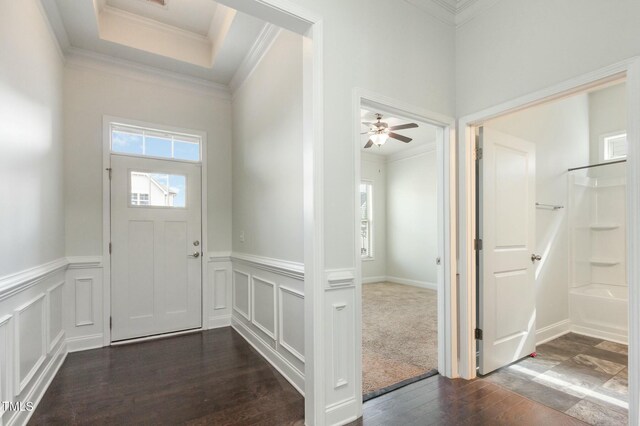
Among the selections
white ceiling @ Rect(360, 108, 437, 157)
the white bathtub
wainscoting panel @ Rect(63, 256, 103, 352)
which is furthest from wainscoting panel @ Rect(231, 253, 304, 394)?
A: the white bathtub

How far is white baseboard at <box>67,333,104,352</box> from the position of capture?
10.3 feet

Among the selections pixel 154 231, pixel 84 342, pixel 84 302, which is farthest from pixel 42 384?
pixel 154 231

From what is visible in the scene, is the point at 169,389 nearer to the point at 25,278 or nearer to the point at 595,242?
the point at 25,278

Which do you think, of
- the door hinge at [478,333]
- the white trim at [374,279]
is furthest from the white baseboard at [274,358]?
the white trim at [374,279]

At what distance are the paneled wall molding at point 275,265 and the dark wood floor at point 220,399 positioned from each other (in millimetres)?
873

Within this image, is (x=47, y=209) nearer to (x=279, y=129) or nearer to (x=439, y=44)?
(x=279, y=129)

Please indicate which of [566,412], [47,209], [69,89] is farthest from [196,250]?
[566,412]

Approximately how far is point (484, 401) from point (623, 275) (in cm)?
298

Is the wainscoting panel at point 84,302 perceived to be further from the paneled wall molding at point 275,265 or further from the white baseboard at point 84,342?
the paneled wall molding at point 275,265

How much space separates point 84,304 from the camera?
127 inches

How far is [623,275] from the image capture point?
3.71 m

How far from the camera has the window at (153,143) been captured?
350cm

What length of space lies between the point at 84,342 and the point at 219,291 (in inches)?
55.8

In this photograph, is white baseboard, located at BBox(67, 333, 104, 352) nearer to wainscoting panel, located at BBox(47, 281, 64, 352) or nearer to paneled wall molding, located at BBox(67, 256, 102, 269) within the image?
wainscoting panel, located at BBox(47, 281, 64, 352)
